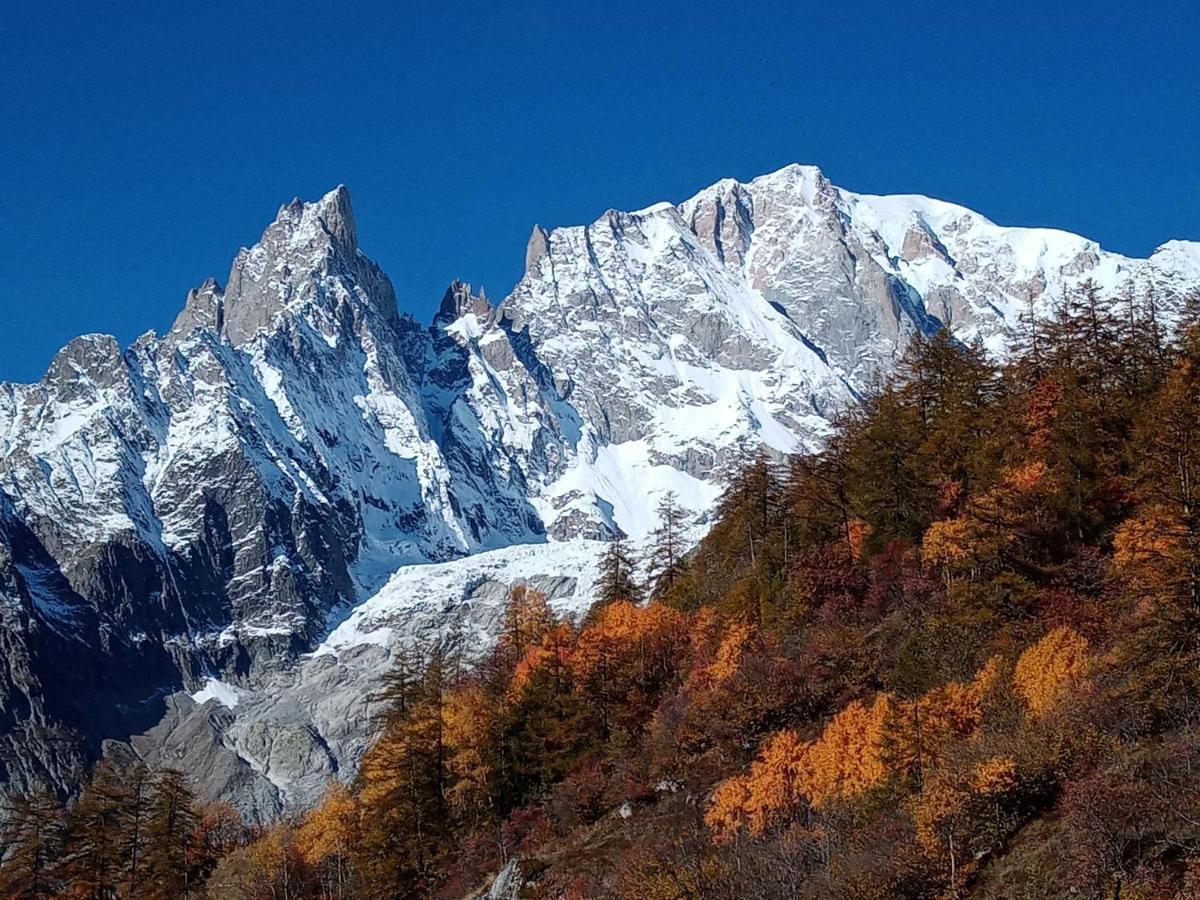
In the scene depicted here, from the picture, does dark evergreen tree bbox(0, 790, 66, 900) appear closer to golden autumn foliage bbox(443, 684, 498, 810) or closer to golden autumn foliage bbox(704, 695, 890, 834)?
golden autumn foliage bbox(443, 684, 498, 810)

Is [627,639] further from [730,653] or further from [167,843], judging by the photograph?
[167,843]

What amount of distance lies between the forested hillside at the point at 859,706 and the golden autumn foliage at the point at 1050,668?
15 centimetres

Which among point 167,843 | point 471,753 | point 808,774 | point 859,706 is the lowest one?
point 808,774

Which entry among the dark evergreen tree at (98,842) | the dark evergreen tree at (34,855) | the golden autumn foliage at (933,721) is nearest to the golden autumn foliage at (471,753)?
the dark evergreen tree at (98,842)

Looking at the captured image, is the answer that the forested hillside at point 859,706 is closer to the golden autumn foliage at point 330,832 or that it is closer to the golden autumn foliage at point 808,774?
the golden autumn foliage at point 808,774

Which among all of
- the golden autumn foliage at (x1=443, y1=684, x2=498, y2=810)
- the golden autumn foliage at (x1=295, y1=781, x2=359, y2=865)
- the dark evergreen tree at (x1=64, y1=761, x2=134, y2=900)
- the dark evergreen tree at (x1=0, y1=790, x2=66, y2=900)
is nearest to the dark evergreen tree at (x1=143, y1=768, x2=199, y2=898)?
the dark evergreen tree at (x1=64, y1=761, x2=134, y2=900)

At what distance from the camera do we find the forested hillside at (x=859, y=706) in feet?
127

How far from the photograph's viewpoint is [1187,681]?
37969mm

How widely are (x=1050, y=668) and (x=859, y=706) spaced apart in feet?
27.9

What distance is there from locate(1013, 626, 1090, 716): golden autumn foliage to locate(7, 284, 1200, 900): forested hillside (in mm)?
150

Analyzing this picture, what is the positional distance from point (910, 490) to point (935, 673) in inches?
708

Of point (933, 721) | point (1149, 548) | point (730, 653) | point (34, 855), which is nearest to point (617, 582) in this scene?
point (730, 653)

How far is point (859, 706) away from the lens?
51.2 metres

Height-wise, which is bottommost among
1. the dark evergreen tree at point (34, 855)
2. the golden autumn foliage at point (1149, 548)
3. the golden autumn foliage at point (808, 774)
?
the golden autumn foliage at point (808, 774)
